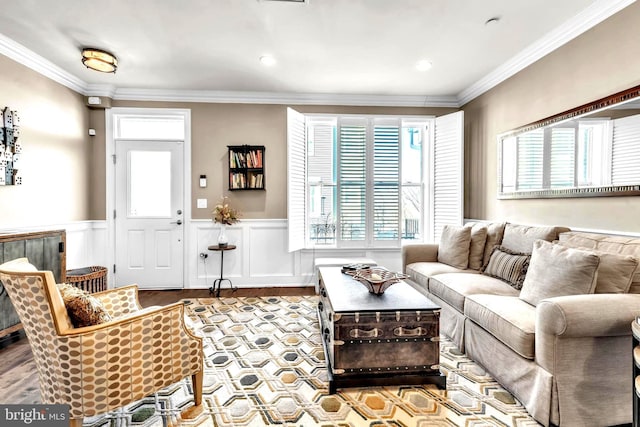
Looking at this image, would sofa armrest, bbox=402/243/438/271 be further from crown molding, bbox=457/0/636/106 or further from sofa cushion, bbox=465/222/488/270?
crown molding, bbox=457/0/636/106

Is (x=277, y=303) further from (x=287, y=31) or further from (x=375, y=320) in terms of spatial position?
(x=287, y=31)

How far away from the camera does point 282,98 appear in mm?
4316

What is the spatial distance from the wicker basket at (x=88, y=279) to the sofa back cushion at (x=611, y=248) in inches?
160

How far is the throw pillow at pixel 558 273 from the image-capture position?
180 cm

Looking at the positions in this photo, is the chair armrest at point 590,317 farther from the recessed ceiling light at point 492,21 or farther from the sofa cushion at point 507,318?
the recessed ceiling light at point 492,21

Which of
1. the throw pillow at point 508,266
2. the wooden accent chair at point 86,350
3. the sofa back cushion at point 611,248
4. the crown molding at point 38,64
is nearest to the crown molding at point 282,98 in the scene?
the crown molding at point 38,64

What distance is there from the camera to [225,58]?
3.25 metres

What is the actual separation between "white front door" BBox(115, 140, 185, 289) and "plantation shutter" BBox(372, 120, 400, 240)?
2643 mm

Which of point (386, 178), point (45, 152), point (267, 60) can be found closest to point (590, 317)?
point (386, 178)

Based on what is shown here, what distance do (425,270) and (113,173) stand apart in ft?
13.4

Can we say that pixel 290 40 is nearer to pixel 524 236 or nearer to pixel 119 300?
pixel 119 300

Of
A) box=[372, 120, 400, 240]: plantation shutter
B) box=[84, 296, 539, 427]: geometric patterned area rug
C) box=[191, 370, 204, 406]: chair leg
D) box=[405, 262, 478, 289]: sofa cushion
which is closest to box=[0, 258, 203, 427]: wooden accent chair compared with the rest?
box=[191, 370, 204, 406]: chair leg

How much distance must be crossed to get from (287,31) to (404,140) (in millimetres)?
2389

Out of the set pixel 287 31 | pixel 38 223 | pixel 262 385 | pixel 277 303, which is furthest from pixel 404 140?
pixel 38 223
